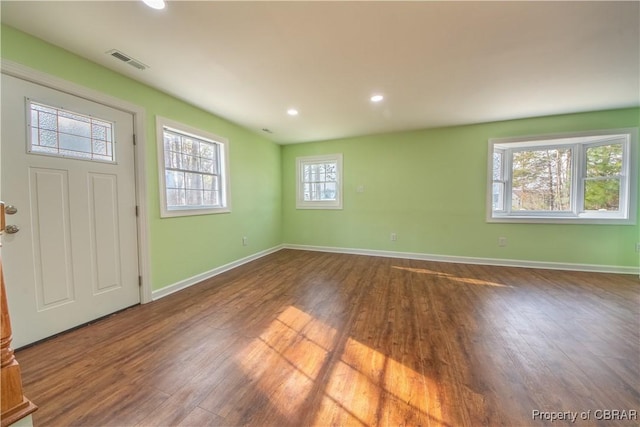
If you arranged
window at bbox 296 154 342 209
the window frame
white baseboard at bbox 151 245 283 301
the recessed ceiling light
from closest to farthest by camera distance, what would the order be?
the recessed ceiling light
the window frame
white baseboard at bbox 151 245 283 301
window at bbox 296 154 342 209

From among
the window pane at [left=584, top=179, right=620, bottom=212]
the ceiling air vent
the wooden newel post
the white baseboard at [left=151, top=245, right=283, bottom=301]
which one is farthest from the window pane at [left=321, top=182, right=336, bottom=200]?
the wooden newel post

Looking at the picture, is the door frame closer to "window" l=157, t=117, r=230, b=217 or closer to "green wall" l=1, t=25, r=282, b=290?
"green wall" l=1, t=25, r=282, b=290

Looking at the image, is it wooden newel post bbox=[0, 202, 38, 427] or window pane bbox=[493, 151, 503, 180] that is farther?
window pane bbox=[493, 151, 503, 180]

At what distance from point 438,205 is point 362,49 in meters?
3.11

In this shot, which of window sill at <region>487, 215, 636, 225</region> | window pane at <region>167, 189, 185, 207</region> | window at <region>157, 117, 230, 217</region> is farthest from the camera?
window sill at <region>487, 215, 636, 225</region>

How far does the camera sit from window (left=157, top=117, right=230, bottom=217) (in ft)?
9.47

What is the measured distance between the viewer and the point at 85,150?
85.0 inches

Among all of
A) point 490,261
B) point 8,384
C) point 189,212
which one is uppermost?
point 189,212

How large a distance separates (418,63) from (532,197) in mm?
3322

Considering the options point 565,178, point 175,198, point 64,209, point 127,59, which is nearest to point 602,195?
point 565,178

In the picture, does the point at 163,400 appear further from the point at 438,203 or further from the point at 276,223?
the point at 438,203

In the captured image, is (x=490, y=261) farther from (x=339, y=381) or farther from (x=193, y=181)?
(x=193, y=181)

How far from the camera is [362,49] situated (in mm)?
2006

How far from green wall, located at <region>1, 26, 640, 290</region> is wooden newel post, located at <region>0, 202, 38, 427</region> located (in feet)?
6.68
